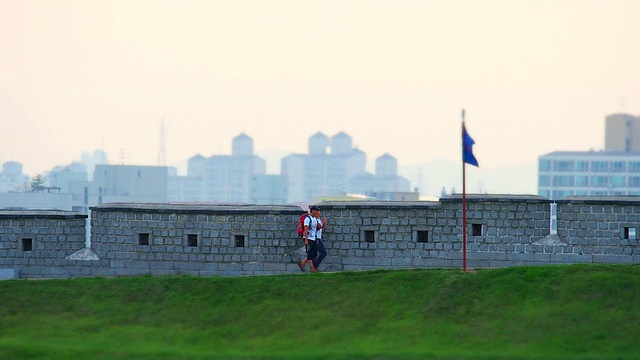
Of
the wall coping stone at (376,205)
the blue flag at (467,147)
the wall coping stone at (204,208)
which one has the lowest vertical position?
the wall coping stone at (204,208)

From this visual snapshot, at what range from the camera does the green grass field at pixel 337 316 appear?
21.6 metres

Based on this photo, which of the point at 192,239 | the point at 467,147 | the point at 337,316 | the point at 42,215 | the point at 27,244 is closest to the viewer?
the point at 337,316

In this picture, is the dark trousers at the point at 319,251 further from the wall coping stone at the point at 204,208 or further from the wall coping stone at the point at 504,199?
the wall coping stone at the point at 504,199

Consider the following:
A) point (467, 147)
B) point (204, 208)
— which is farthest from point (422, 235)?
point (204, 208)

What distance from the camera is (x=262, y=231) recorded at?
29562 mm

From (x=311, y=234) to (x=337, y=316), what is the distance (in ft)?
17.2

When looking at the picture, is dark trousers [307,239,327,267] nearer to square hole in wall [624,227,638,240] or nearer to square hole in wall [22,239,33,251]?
square hole in wall [624,227,638,240]

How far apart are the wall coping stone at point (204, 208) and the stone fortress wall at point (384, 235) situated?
0.09 ft

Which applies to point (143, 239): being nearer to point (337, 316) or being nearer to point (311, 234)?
point (311, 234)

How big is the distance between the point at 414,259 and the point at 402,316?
19.7 feet

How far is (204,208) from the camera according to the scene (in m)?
30.1

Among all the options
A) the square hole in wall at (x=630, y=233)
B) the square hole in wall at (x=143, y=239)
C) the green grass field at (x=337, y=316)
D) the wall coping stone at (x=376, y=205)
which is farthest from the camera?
the square hole in wall at (x=143, y=239)

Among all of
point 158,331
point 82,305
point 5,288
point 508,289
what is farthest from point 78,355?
point 508,289

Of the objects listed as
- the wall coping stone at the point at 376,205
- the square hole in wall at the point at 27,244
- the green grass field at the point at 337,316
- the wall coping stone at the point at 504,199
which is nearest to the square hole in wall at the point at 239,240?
the wall coping stone at the point at 376,205
